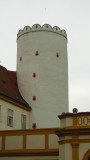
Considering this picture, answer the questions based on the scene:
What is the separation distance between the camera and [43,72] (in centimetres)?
3531

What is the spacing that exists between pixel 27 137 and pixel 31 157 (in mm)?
1346

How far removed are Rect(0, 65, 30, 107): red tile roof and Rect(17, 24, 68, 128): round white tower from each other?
563 millimetres

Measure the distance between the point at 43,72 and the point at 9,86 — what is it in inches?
133

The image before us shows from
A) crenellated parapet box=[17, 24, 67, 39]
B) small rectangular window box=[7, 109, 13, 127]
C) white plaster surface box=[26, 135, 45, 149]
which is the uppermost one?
crenellated parapet box=[17, 24, 67, 39]

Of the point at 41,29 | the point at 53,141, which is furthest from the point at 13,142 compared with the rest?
the point at 41,29

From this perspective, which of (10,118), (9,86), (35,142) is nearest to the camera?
(35,142)

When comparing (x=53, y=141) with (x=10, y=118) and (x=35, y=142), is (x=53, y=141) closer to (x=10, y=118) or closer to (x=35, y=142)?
(x=35, y=142)

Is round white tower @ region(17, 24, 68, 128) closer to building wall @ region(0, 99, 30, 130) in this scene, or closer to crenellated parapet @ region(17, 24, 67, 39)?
crenellated parapet @ region(17, 24, 67, 39)

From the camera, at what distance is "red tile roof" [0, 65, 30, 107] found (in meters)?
31.9

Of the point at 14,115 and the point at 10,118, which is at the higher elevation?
the point at 14,115

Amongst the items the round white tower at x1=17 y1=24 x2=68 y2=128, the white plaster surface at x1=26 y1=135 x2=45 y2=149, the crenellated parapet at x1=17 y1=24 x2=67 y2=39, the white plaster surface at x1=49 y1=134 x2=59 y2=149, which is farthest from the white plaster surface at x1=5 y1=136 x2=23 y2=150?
the crenellated parapet at x1=17 y1=24 x2=67 y2=39

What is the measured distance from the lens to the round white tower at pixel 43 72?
113 feet

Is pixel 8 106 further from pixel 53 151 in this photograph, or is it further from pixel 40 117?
pixel 53 151

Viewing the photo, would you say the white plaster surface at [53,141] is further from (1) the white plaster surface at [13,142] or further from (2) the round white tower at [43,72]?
(2) the round white tower at [43,72]
